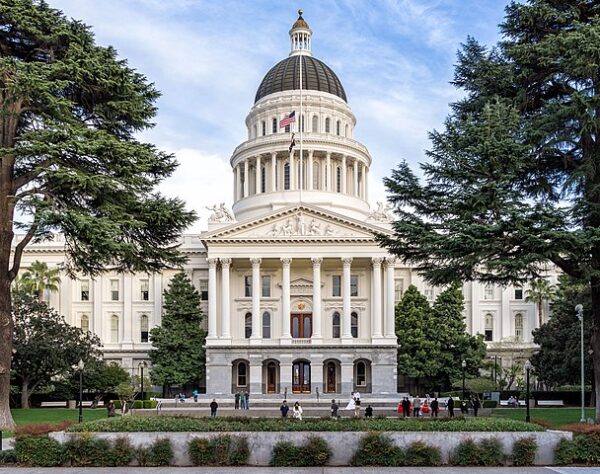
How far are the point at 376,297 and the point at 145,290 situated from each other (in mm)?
25531

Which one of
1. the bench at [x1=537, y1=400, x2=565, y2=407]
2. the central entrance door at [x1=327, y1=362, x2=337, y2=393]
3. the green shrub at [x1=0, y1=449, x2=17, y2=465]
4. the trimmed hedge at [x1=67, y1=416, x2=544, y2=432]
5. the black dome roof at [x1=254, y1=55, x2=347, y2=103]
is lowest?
the bench at [x1=537, y1=400, x2=565, y2=407]

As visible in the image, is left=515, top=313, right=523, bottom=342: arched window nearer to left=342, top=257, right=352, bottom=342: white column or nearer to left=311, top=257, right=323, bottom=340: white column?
left=342, top=257, right=352, bottom=342: white column

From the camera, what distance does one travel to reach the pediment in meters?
75.3

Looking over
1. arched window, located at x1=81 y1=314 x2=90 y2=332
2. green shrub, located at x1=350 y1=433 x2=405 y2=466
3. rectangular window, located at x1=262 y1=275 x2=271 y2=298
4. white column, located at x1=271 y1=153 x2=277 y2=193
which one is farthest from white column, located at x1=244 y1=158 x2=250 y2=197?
green shrub, located at x1=350 y1=433 x2=405 y2=466

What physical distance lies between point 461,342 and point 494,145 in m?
48.2

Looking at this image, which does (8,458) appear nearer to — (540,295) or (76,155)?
(76,155)

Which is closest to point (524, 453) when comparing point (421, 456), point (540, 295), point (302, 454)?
point (421, 456)

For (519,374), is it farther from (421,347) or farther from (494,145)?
(494,145)

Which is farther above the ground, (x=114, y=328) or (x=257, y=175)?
(x=257, y=175)

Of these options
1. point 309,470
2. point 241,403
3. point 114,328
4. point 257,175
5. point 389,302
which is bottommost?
point 241,403

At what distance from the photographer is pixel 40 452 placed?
70.8 feet

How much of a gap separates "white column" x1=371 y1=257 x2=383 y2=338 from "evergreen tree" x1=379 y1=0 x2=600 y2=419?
141 ft

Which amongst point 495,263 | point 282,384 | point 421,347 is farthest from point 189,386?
point 495,263

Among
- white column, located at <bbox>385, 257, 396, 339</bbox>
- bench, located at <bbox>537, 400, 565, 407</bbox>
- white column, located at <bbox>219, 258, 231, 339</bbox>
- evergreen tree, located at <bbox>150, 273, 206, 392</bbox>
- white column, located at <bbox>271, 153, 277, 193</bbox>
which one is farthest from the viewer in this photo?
white column, located at <bbox>271, 153, 277, 193</bbox>
